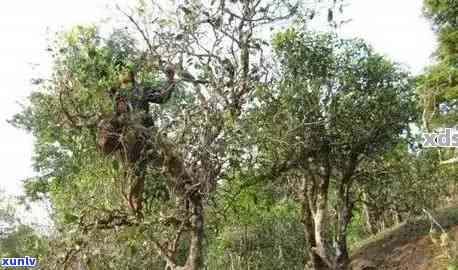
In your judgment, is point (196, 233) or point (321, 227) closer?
point (196, 233)

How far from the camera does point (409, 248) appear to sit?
1588 cm

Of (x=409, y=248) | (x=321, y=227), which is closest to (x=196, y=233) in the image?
(x=321, y=227)

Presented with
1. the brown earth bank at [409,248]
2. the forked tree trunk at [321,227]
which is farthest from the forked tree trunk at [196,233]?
the brown earth bank at [409,248]

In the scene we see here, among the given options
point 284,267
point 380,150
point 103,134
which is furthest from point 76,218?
point 284,267

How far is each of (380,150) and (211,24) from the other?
8651mm

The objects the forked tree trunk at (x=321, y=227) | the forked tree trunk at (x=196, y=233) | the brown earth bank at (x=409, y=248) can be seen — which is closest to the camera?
the forked tree trunk at (x=196, y=233)

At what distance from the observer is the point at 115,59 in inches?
309

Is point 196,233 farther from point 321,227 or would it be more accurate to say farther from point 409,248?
point 409,248

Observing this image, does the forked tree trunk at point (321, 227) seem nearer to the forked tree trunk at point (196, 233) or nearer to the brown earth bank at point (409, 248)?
the brown earth bank at point (409, 248)

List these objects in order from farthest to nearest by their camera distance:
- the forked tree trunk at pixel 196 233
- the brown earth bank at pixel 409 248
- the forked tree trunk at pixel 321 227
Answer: the forked tree trunk at pixel 321 227
the brown earth bank at pixel 409 248
the forked tree trunk at pixel 196 233

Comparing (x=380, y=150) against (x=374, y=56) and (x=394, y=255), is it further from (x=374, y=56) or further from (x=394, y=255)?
(x=394, y=255)

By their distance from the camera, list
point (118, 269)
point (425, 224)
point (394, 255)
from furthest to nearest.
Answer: point (425, 224) < point (394, 255) < point (118, 269)

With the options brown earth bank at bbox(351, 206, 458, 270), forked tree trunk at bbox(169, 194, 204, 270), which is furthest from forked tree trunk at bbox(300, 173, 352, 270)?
forked tree trunk at bbox(169, 194, 204, 270)

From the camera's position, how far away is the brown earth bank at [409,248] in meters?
14.3
